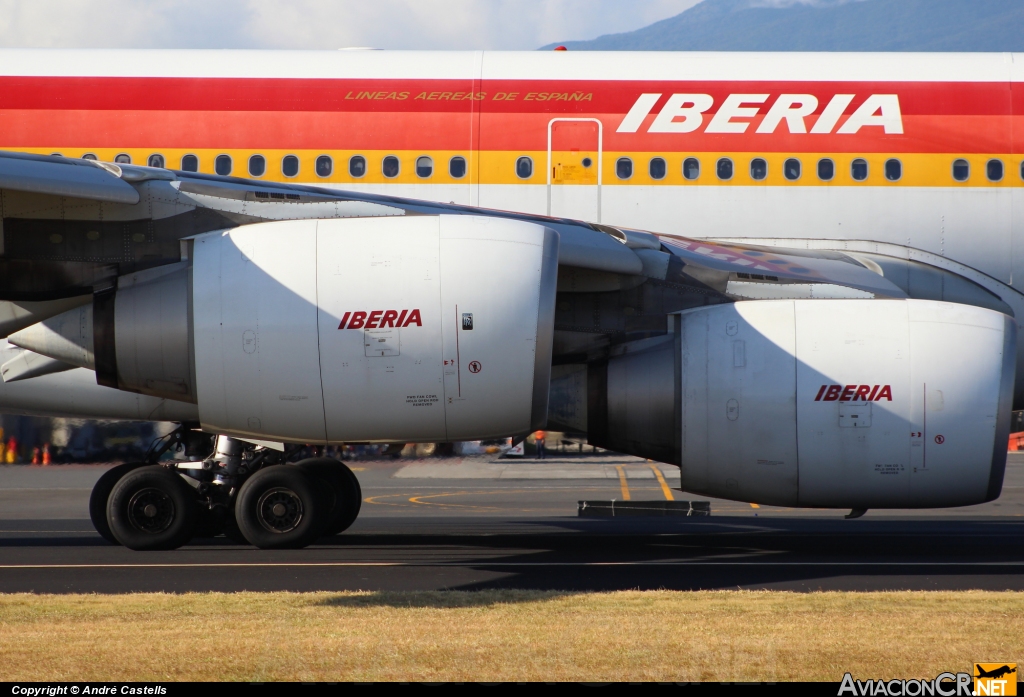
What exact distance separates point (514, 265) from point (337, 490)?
4.91 meters

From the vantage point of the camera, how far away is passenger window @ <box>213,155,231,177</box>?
1271cm

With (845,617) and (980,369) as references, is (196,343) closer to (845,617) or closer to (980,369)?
(845,617)

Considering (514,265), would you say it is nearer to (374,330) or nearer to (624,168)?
(374,330)

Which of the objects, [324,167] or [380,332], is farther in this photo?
[324,167]

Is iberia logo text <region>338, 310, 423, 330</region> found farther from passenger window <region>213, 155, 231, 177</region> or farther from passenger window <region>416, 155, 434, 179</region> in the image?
passenger window <region>213, 155, 231, 177</region>

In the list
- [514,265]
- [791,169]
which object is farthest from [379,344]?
[791,169]

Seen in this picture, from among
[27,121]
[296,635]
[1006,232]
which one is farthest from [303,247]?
[1006,232]

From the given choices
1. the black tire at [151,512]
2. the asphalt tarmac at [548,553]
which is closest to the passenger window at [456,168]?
the asphalt tarmac at [548,553]

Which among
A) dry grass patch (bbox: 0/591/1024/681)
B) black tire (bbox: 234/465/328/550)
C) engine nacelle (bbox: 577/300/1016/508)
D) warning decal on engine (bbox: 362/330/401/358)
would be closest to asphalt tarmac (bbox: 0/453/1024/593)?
black tire (bbox: 234/465/328/550)

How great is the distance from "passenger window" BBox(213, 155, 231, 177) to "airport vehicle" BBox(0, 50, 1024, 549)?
3cm

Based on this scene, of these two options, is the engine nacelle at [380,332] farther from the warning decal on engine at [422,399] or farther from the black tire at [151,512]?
the black tire at [151,512]

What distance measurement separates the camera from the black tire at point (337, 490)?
44.1 ft

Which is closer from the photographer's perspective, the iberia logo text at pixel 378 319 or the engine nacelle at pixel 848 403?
the iberia logo text at pixel 378 319

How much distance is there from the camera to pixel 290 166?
501 inches
